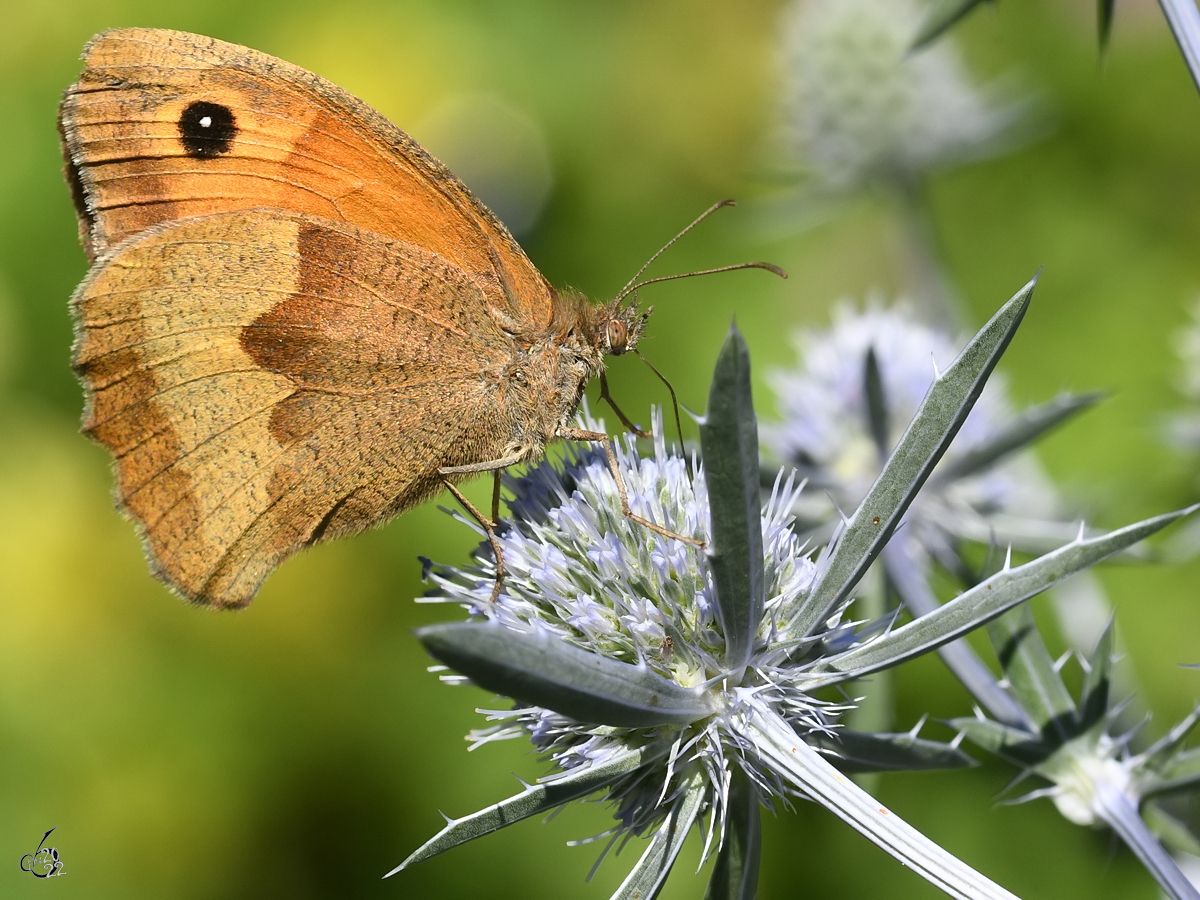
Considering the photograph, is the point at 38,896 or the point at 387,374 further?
the point at 38,896

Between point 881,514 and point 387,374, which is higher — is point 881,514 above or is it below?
below

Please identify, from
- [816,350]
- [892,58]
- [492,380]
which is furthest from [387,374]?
[892,58]

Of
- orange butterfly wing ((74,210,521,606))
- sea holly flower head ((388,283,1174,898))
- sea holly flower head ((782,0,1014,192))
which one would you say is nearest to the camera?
sea holly flower head ((388,283,1174,898))

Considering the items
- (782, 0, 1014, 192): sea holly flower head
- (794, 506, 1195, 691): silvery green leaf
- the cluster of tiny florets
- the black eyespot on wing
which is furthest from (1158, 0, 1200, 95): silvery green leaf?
(782, 0, 1014, 192): sea holly flower head

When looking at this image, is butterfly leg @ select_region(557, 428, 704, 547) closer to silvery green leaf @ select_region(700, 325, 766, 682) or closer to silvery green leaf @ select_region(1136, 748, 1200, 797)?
silvery green leaf @ select_region(700, 325, 766, 682)

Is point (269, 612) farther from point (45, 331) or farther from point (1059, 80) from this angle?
point (1059, 80)
